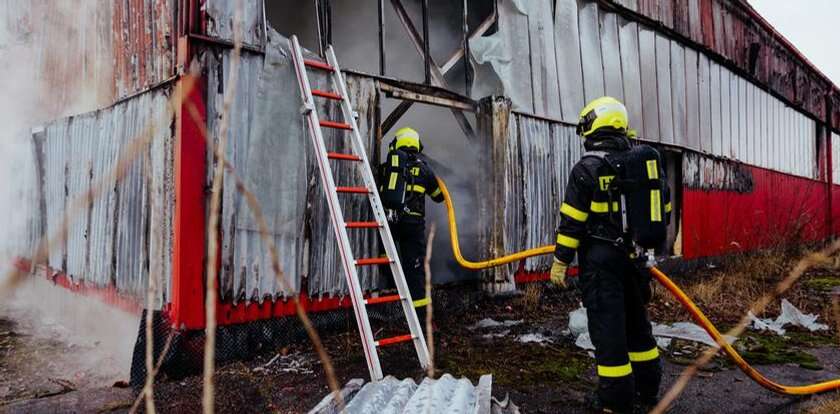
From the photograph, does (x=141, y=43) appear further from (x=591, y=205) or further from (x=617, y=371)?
(x=617, y=371)

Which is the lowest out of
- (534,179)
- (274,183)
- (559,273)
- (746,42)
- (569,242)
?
(559,273)

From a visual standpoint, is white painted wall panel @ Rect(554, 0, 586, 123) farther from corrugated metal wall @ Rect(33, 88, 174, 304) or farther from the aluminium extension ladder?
corrugated metal wall @ Rect(33, 88, 174, 304)

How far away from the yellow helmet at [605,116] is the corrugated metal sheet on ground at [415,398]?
5.77 ft

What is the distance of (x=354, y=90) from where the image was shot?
17.1 ft

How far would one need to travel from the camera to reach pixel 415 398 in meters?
2.82

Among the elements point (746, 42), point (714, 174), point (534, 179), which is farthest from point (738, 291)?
point (746, 42)

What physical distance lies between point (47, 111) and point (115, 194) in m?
3.57

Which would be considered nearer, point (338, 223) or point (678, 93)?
point (338, 223)

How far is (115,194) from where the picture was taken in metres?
5.21

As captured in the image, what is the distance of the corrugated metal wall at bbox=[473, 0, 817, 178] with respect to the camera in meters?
7.05

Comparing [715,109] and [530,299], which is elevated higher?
[715,109]

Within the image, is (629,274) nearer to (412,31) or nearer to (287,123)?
(287,123)

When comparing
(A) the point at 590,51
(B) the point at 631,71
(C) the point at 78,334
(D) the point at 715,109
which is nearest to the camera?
(C) the point at 78,334

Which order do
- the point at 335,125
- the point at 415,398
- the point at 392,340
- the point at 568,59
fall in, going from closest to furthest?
the point at 415,398 < the point at 392,340 < the point at 335,125 < the point at 568,59
